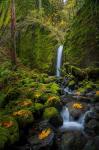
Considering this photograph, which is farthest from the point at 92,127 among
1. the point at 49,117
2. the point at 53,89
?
the point at 53,89

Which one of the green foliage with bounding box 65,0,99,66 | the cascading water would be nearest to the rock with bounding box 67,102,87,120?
the cascading water

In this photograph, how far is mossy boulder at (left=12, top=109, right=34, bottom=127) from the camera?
7.12 meters

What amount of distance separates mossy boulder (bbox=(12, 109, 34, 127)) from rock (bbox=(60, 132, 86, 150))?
113 cm

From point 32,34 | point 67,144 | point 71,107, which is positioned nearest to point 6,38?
point 32,34

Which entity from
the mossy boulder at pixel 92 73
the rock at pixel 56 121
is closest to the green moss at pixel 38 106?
the rock at pixel 56 121

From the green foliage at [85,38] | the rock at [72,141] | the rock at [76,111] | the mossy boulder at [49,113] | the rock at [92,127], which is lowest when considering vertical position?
the rock at [72,141]

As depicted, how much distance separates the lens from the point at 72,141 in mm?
6457

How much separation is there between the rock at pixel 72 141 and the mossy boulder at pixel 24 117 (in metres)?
1.13

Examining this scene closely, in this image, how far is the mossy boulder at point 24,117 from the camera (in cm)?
712

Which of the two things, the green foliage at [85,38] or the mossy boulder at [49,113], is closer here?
the mossy boulder at [49,113]

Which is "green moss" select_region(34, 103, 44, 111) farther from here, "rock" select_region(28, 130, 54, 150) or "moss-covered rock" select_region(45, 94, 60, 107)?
"rock" select_region(28, 130, 54, 150)

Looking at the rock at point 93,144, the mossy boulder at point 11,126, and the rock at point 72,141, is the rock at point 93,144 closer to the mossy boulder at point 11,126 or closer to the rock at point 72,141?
the rock at point 72,141

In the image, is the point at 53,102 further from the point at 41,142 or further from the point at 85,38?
the point at 85,38

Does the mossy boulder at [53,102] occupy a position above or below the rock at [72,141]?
above
